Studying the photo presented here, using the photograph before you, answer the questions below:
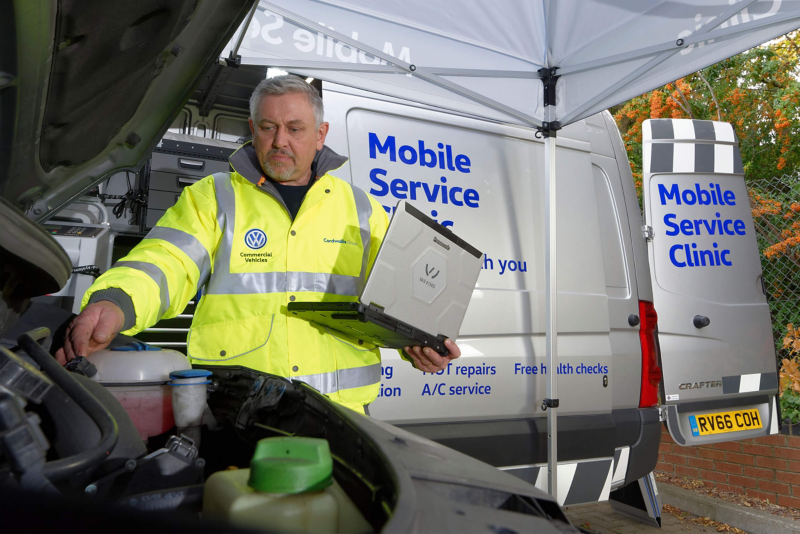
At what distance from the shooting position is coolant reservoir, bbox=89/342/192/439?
125cm

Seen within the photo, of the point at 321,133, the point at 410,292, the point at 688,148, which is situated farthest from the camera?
the point at 688,148

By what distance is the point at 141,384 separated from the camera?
1.26 meters

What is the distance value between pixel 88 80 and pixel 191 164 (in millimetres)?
2278

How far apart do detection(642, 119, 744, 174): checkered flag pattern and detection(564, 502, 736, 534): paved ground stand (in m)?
2.35

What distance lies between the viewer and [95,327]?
1.35 meters

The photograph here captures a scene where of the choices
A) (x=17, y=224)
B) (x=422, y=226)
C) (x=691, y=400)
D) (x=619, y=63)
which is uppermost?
(x=619, y=63)

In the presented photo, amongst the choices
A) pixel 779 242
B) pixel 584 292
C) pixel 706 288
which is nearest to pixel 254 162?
pixel 584 292

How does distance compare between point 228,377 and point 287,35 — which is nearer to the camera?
point 228,377

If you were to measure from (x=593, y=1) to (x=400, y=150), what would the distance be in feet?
4.31

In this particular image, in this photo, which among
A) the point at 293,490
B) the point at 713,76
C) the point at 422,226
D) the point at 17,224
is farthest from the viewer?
the point at 713,76

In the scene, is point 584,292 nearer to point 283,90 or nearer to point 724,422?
point 724,422

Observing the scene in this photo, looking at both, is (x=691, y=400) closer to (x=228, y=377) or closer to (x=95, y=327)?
(x=228, y=377)

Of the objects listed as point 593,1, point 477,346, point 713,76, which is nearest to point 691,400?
point 477,346

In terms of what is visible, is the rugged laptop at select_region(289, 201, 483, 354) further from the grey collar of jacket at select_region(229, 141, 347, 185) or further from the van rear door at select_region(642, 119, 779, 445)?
the van rear door at select_region(642, 119, 779, 445)
